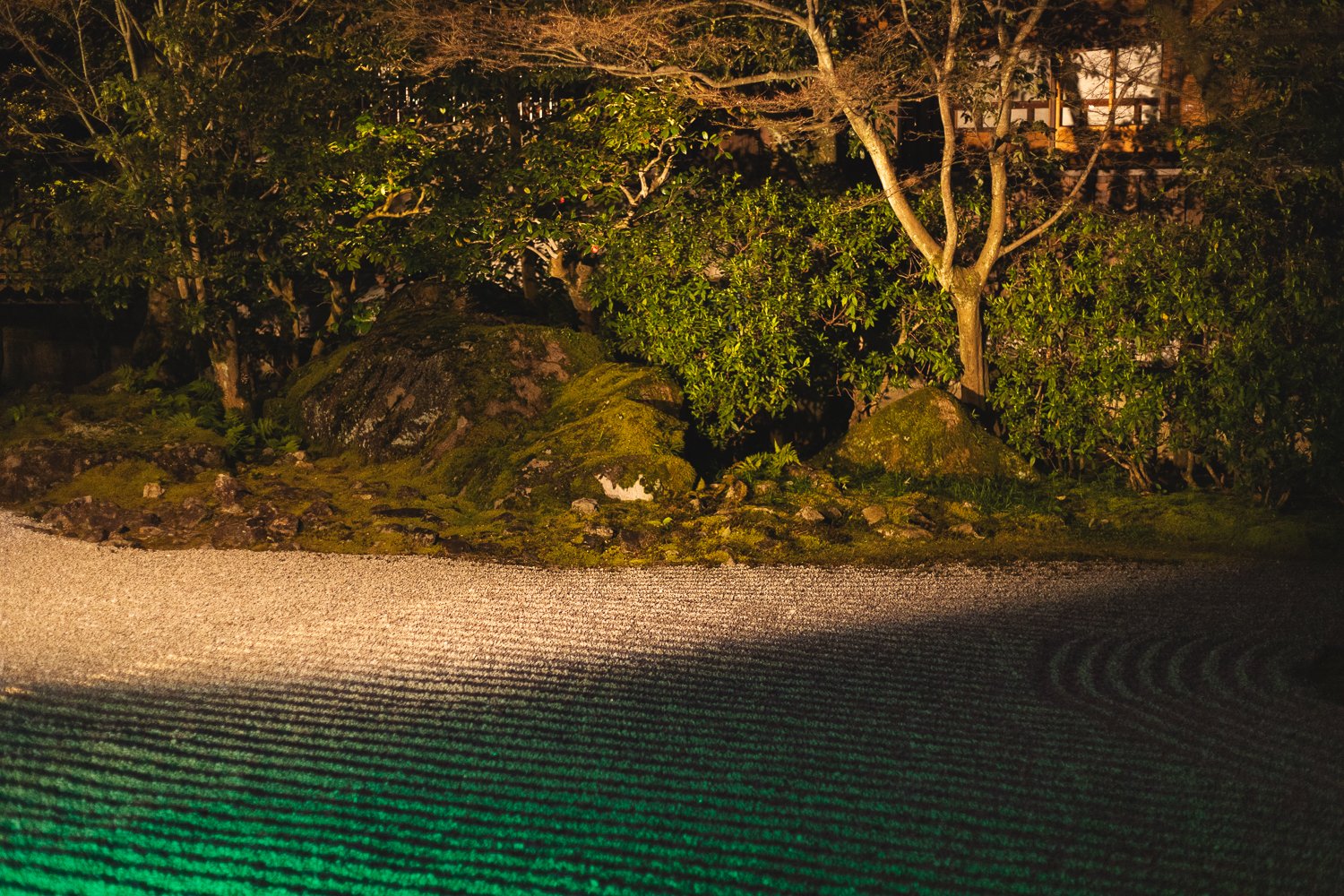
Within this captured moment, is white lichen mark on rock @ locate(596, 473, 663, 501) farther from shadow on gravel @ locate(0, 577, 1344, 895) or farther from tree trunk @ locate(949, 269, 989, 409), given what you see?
shadow on gravel @ locate(0, 577, 1344, 895)

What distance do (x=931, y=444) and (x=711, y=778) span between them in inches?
223

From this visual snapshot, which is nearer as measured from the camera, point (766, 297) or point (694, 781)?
point (694, 781)

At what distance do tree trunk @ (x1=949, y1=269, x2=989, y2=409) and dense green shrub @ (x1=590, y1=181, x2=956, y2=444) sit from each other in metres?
0.15

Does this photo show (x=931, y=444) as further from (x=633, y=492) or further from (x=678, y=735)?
(x=678, y=735)

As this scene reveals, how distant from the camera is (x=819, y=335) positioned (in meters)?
9.97

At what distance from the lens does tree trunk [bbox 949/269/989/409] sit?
9766mm

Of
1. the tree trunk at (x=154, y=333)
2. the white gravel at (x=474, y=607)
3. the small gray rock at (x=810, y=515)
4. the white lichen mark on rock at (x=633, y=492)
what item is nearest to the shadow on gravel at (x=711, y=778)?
the white gravel at (x=474, y=607)

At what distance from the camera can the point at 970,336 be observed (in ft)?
32.3

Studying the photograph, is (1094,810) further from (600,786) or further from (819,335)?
(819,335)

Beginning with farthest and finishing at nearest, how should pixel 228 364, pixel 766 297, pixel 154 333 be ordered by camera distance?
pixel 154 333 → pixel 228 364 → pixel 766 297

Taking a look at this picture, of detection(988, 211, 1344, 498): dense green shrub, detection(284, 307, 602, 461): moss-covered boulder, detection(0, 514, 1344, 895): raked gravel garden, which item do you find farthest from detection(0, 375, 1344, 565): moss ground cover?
detection(0, 514, 1344, 895): raked gravel garden

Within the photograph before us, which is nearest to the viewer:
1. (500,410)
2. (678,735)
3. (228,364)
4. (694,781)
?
(694,781)

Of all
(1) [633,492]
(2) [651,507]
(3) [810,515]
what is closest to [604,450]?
(1) [633,492]

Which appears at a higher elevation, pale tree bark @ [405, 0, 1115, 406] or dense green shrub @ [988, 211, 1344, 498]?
pale tree bark @ [405, 0, 1115, 406]
